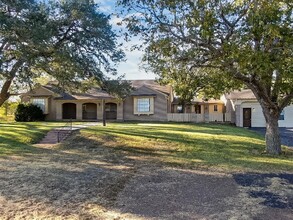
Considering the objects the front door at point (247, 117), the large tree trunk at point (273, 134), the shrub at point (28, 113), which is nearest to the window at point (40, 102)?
the shrub at point (28, 113)

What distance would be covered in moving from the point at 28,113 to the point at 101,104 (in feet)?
25.5

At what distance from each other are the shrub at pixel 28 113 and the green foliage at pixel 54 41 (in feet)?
53.0

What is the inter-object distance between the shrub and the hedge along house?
4.17 feet

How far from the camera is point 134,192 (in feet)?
24.0

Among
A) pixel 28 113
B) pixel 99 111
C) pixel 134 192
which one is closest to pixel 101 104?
pixel 99 111

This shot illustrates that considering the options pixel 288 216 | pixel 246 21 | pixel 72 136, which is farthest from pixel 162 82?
pixel 288 216

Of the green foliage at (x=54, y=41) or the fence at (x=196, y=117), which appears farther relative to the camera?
the fence at (x=196, y=117)

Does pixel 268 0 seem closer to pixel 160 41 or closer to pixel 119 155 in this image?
pixel 160 41

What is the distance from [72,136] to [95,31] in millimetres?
6300

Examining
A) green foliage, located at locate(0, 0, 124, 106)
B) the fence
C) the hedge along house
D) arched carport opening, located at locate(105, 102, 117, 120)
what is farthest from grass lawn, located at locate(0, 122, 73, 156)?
the fence

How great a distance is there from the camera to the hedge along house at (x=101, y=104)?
33.0 m

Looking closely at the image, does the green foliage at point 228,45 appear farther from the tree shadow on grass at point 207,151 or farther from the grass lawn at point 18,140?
the grass lawn at point 18,140

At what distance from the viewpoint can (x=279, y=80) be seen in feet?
40.5

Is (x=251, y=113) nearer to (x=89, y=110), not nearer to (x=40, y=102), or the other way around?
(x=89, y=110)
